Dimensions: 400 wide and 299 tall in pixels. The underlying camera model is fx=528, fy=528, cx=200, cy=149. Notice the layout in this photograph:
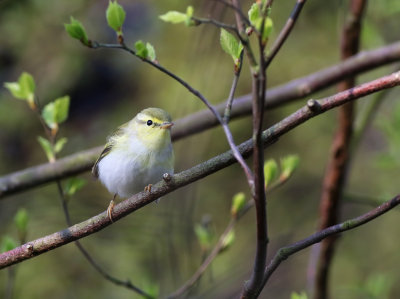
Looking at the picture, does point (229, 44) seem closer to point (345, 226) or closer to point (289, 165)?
point (345, 226)

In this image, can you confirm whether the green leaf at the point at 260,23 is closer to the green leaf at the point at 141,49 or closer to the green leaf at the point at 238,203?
the green leaf at the point at 141,49

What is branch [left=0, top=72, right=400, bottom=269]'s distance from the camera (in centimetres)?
163

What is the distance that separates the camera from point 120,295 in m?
5.45

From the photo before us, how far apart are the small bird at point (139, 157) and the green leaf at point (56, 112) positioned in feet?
1.58

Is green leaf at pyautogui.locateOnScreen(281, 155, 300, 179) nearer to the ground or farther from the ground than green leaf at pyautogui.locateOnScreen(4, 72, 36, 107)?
nearer to the ground

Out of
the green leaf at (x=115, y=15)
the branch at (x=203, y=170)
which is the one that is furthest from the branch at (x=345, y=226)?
the green leaf at (x=115, y=15)

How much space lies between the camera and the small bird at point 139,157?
3074mm

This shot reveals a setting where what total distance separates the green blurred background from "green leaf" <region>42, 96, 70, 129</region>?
2.16 meters

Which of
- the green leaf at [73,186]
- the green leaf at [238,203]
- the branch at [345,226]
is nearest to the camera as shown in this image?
the branch at [345,226]

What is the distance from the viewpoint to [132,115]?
230 inches

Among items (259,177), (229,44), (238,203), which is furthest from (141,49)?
(238,203)

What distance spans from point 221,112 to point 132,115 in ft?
8.33

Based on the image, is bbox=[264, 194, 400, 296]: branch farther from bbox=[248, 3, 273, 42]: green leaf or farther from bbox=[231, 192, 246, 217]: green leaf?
bbox=[231, 192, 246, 217]: green leaf

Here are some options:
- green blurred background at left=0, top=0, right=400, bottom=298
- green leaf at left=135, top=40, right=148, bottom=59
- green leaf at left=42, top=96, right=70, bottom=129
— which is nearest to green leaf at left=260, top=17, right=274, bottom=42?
green leaf at left=135, top=40, right=148, bottom=59
